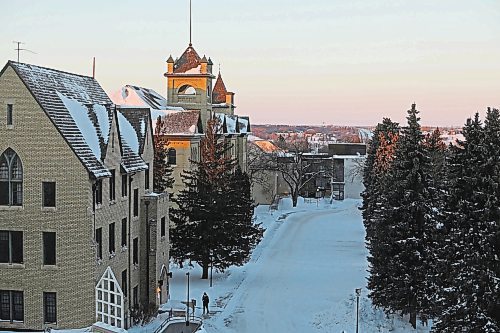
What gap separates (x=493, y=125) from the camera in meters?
21.5

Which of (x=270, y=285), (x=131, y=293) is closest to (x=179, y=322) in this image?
(x=131, y=293)

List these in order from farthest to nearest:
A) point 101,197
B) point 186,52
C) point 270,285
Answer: point 186,52 → point 270,285 → point 101,197

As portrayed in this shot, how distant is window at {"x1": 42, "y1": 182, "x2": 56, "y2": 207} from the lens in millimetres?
23516

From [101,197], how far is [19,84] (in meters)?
4.87

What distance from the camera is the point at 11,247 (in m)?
23.8

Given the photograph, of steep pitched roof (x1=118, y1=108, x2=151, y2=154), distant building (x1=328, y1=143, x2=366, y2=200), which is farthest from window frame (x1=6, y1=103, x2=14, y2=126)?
distant building (x1=328, y1=143, x2=366, y2=200)

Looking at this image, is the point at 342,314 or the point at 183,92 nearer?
the point at 342,314

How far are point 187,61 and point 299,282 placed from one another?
93.2 ft

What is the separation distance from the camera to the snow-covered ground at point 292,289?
94.5 feet

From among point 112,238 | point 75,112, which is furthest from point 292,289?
point 75,112

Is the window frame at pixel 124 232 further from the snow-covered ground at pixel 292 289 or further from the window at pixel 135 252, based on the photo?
the snow-covered ground at pixel 292 289

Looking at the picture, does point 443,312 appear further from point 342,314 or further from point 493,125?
point 342,314

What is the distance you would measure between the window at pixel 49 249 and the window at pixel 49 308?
3.75 ft

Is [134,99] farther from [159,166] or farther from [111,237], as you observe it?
[111,237]
